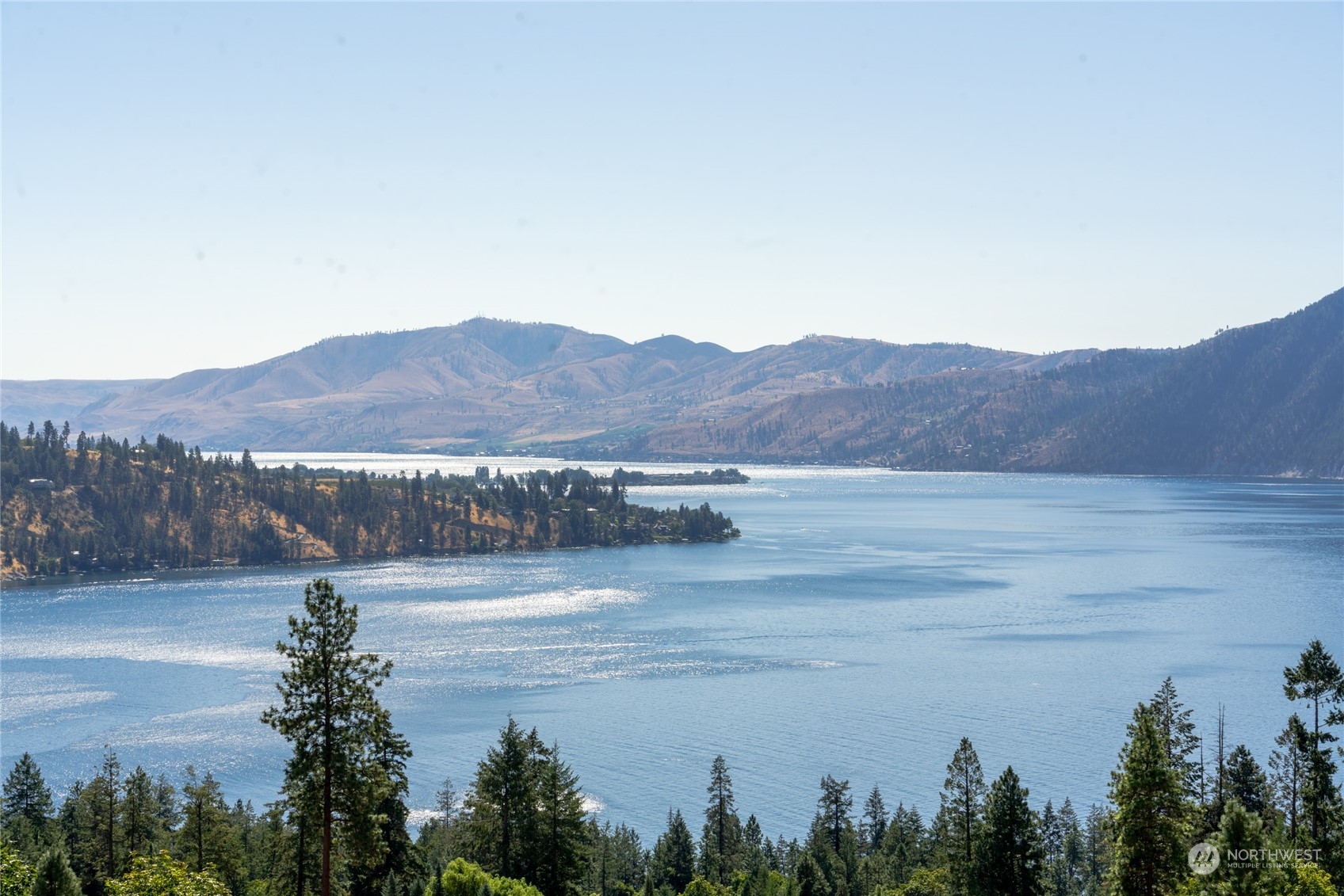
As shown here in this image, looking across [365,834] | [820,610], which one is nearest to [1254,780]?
[365,834]

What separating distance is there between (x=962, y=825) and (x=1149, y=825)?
52.1ft

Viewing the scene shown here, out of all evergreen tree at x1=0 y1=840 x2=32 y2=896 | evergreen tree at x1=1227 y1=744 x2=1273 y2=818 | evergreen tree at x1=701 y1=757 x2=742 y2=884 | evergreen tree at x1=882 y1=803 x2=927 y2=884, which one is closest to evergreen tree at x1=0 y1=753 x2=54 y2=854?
evergreen tree at x1=0 y1=840 x2=32 y2=896

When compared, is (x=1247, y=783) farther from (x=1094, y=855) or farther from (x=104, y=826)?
(x=104, y=826)

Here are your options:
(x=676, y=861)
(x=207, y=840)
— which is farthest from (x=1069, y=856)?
(x=207, y=840)

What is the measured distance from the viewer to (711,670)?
4705 inches

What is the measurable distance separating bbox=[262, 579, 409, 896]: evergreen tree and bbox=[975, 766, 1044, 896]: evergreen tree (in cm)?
2471

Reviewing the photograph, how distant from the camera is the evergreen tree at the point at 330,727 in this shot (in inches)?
1356

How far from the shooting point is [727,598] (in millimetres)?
168750

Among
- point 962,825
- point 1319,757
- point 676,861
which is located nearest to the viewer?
point 1319,757

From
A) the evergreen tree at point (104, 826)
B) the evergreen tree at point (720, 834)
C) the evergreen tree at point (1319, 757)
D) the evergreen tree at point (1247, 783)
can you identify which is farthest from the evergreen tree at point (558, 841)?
the evergreen tree at point (1247, 783)

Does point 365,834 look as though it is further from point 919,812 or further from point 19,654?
point 19,654

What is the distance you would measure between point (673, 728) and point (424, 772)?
21.1 meters

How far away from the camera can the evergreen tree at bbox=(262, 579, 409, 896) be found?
34.4m

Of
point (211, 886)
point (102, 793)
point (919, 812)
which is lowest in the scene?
point (919, 812)
